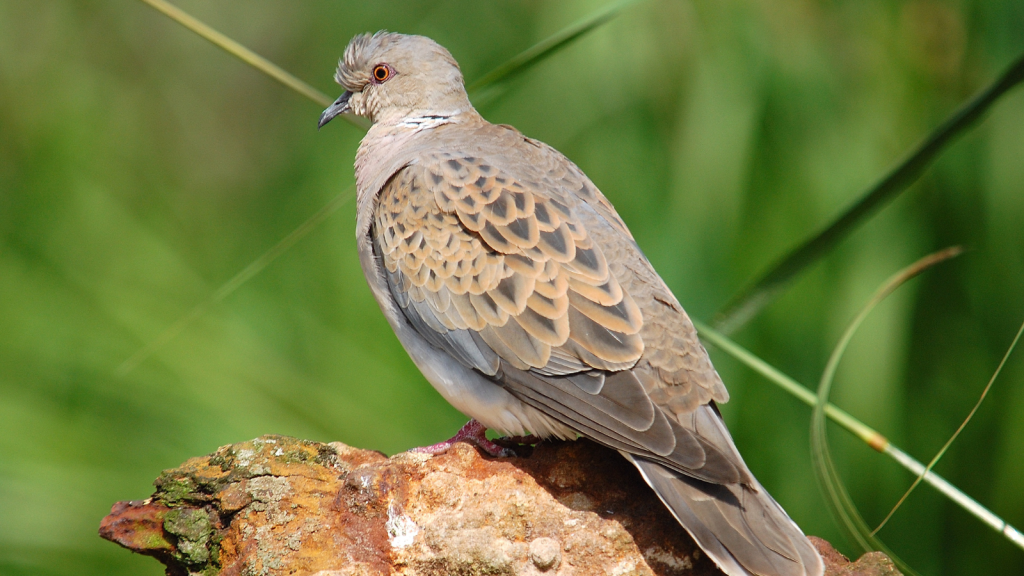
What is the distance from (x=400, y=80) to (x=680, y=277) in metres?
1.64

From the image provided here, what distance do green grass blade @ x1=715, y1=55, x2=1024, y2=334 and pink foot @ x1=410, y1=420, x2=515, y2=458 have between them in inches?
32.1

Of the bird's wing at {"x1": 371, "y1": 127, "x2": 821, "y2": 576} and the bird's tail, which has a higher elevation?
the bird's wing at {"x1": 371, "y1": 127, "x2": 821, "y2": 576}

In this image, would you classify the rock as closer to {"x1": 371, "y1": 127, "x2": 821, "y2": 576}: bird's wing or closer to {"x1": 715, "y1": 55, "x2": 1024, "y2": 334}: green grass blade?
{"x1": 371, "y1": 127, "x2": 821, "y2": 576}: bird's wing

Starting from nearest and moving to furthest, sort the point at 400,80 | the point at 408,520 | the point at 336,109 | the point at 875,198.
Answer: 1. the point at 875,198
2. the point at 408,520
3. the point at 400,80
4. the point at 336,109

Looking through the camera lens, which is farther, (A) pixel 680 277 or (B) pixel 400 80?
(A) pixel 680 277

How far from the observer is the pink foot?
9.23ft

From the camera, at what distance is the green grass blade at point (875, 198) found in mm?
2059

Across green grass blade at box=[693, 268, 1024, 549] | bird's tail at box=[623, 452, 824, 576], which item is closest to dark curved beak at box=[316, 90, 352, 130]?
green grass blade at box=[693, 268, 1024, 549]

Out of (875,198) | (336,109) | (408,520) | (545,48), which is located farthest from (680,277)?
(408,520)

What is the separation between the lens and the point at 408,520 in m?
2.57

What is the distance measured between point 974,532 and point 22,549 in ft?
14.6

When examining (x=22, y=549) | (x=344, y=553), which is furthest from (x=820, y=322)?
(x=22, y=549)

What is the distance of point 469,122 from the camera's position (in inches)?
150

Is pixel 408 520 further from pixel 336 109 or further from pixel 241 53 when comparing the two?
pixel 336 109
